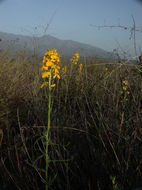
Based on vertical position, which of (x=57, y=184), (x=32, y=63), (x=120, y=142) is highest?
(x=32, y=63)

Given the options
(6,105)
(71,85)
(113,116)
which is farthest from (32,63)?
(113,116)

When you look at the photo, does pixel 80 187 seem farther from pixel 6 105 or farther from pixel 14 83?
pixel 14 83

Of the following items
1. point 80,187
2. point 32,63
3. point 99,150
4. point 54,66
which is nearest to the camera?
point 54,66

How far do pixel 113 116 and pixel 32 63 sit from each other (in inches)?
123

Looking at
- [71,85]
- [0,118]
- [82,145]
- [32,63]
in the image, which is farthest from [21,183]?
[32,63]

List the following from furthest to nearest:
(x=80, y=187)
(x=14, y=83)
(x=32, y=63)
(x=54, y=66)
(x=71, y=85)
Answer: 1. (x=32, y=63)
2. (x=71, y=85)
3. (x=14, y=83)
4. (x=80, y=187)
5. (x=54, y=66)

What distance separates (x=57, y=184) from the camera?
1754 millimetres

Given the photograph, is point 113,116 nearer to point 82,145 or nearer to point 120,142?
point 120,142

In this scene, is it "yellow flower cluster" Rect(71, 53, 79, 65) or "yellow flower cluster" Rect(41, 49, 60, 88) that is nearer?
"yellow flower cluster" Rect(41, 49, 60, 88)

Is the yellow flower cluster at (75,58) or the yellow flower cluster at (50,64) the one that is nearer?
the yellow flower cluster at (50,64)

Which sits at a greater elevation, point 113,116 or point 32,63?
point 32,63

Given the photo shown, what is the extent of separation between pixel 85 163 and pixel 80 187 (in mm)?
180

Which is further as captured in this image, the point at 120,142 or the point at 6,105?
the point at 6,105

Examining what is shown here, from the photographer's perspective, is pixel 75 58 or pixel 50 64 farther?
pixel 75 58
